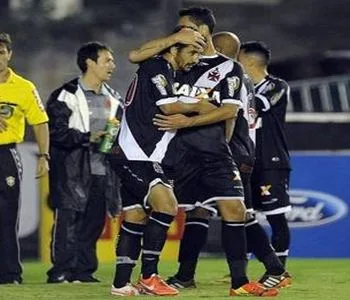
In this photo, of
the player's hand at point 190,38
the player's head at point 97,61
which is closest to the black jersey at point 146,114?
the player's hand at point 190,38

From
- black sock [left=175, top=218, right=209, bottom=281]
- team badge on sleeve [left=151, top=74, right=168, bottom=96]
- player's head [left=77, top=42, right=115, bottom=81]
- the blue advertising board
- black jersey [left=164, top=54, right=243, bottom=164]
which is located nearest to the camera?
team badge on sleeve [left=151, top=74, right=168, bottom=96]

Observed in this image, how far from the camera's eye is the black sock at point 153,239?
11820mm

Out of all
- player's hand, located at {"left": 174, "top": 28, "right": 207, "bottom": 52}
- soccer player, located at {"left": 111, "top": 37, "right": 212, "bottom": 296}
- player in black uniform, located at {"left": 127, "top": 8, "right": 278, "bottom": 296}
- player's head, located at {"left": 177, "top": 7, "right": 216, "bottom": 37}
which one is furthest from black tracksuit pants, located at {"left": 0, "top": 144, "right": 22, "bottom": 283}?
player's hand, located at {"left": 174, "top": 28, "right": 207, "bottom": 52}

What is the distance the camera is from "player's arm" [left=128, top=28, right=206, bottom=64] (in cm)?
1176

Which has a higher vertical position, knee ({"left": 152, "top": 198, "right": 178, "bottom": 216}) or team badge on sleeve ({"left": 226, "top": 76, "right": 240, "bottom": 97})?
team badge on sleeve ({"left": 226, "top": 76, "right": 240, "bottom": 97})

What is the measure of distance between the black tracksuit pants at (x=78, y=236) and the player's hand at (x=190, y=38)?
3056mm

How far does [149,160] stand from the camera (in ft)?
38.8

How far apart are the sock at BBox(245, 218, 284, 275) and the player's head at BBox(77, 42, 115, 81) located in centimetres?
233

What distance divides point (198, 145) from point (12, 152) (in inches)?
92.7

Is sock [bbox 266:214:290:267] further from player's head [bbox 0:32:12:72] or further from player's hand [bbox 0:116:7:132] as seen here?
player's head [bbox 0:32:12:72]

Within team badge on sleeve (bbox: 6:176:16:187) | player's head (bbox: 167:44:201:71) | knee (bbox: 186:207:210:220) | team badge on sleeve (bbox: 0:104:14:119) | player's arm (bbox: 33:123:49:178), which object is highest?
player's head (bbox: 167:44:201:71)

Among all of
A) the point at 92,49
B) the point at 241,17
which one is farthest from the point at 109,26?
the point at 92,49

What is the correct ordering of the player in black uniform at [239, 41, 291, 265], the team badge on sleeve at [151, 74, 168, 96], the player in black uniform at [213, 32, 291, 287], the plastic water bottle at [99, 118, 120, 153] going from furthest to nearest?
the plastic water bottle at [99, 118, 120, 153] → the player in black uniform at [239, 41, 291, 265] → the player in black uniform at [213, 32, 291, 287] → the team badge on sleeve at [151, 74, 168, 96]

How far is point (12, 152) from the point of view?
13969mm
